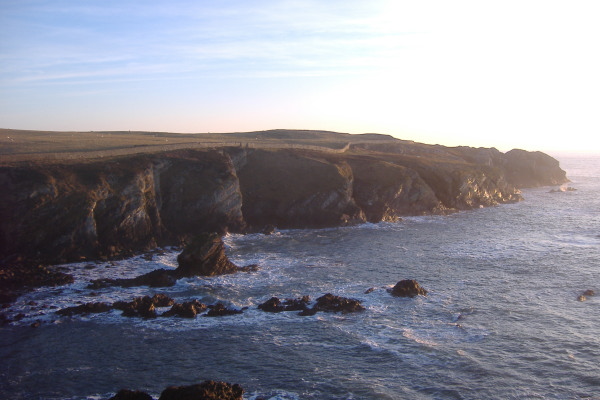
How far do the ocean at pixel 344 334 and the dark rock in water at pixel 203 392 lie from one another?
168 cm

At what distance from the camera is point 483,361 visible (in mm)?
30688

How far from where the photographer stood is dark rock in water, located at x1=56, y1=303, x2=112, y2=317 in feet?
126

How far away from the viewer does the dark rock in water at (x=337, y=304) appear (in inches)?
1556

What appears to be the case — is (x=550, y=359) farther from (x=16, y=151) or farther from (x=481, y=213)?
(x=16, y=151)

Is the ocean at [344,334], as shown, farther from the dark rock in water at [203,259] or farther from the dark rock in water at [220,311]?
the dark rock in water at [203,259]

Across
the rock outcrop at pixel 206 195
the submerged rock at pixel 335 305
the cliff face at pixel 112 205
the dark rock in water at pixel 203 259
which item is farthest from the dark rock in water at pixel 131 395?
the cliff face at pixel 112 205

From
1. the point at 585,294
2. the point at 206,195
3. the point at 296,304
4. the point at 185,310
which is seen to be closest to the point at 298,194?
the point at 206,195

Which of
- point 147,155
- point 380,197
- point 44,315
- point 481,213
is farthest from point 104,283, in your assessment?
point 481,213

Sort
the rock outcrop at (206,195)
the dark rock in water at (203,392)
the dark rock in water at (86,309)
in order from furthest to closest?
the rock outcrop at (206,195), the dark rock in water at (86,309), the dark rock in water at (203,392)

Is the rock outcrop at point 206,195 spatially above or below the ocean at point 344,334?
above

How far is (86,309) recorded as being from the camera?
128ft

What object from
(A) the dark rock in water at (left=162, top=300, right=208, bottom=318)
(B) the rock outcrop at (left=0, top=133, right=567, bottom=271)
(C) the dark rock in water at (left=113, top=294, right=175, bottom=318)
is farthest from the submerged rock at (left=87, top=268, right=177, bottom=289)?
(B) the rock outcrop at (left=0, top=133, right=567, bottom=271)

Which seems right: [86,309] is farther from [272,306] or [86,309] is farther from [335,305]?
[335,305]

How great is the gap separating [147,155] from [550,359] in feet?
190
